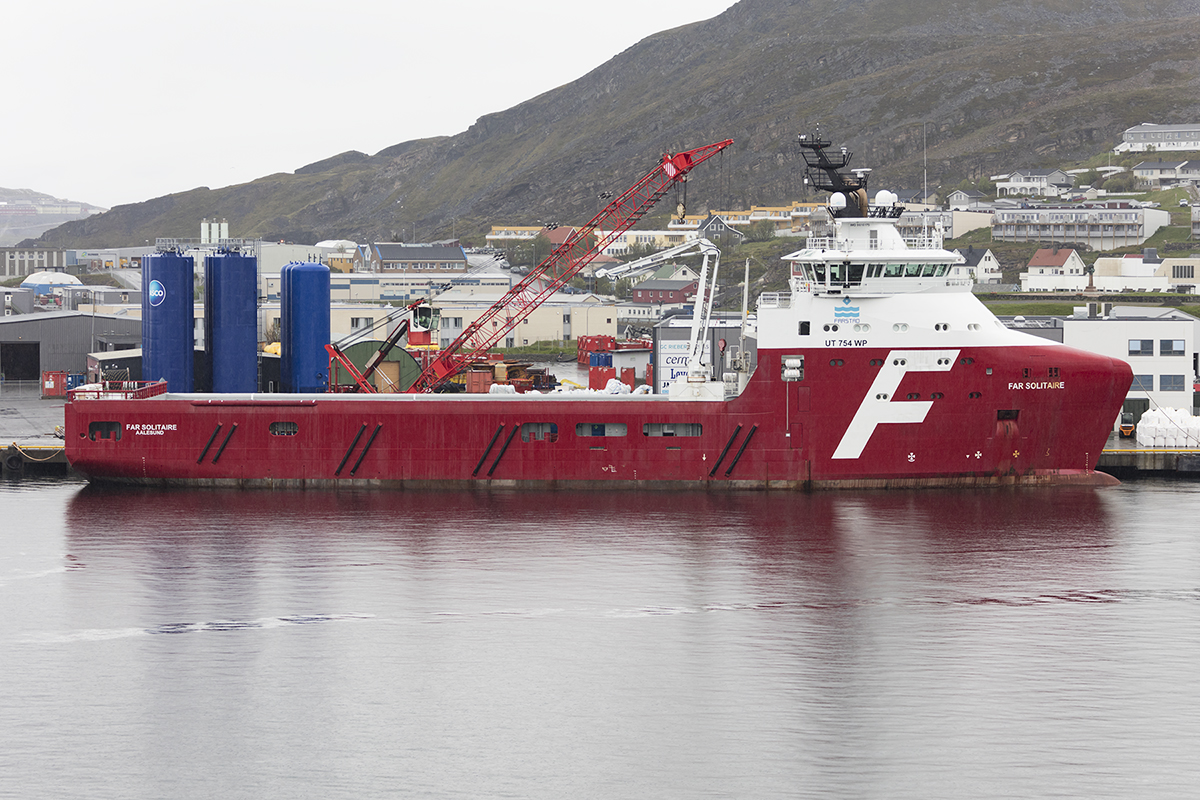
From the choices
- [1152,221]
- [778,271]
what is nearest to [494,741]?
[778,271]

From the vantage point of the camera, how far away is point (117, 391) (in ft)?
141

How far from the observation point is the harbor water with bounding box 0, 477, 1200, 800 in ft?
69.6

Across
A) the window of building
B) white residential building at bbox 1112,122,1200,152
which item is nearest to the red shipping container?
the window of building

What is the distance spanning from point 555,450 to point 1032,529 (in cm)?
1420

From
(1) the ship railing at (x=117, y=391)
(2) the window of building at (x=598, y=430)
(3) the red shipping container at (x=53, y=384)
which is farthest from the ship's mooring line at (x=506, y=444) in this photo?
(3) the red shipping container at (x=53, y=384)

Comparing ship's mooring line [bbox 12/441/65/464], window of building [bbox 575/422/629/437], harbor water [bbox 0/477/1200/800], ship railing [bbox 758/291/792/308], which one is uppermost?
ship railing [bbox 758/291/792/308]

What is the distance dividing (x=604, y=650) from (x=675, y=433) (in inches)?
605

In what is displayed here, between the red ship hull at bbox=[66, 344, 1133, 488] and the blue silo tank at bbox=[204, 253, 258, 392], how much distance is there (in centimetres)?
722

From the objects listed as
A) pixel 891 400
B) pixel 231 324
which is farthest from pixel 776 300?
pixel 231 324

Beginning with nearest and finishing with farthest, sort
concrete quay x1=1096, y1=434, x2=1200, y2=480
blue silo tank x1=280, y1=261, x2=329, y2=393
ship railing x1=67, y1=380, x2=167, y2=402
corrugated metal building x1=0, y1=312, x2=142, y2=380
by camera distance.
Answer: ship railing x1=67, y1=380, x2=167, y2=402 < concrete quay x1=1096, y1=434, x2=1200, y2=480 < blue silo tank x1=280, y1=261, x2=329, y2=393 < corrugated metal building x1=0, y1=312, x2=142, y2=380

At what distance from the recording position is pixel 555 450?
136ft

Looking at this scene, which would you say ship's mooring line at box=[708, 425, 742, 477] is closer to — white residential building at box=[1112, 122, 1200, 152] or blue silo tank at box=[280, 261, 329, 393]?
blue silo tank at box=[280, 261, 329, 393]

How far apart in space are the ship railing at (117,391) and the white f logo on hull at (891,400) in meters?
22.2

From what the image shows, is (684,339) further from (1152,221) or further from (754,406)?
(1152,221)
